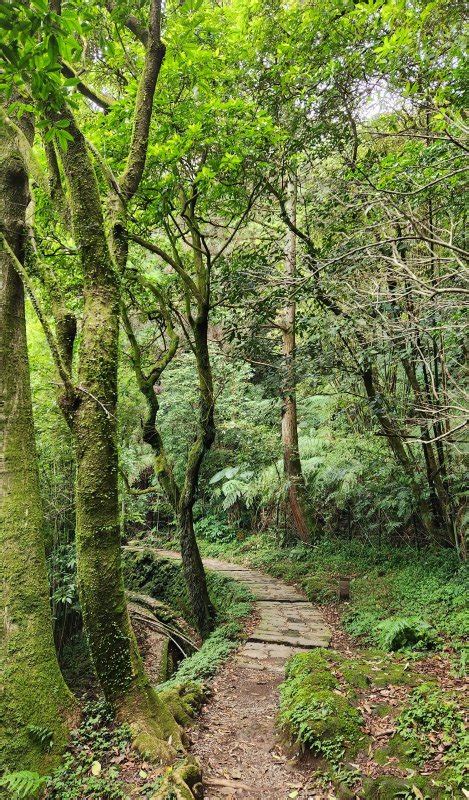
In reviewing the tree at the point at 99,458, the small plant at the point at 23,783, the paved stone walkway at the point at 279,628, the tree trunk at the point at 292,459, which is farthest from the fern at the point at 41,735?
the tree trunk at the point at 292,459

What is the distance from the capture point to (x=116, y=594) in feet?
10.5

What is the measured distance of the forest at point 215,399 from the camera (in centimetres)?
318

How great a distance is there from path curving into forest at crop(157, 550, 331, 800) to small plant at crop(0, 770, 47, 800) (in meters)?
1.12

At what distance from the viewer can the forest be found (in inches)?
125

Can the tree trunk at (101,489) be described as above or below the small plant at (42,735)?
above

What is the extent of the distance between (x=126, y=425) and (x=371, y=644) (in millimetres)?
6144

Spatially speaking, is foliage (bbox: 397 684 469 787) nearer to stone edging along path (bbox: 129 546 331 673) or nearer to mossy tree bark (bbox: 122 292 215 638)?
stone edging along path (bbox: 129 546 331 673)

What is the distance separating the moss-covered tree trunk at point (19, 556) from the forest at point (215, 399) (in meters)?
0.02

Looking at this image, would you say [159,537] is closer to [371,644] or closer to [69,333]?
[371,644]

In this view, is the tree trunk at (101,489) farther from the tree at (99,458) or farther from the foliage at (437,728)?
the foliage at (437,728)

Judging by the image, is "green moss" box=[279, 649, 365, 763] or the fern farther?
"green moss" box=[279, 649, 365, 763]

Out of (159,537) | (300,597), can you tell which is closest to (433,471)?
(300,597)

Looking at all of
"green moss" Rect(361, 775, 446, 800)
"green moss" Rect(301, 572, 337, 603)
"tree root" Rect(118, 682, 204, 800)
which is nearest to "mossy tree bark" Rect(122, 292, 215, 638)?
"green moss" Rect(301, 572, 337, 603)

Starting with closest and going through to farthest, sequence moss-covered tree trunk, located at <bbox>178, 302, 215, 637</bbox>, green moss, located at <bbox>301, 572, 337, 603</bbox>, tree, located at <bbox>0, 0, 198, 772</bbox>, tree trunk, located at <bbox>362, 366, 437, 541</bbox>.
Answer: tree, located at <bbox>0, 0, 198, 772</bbox> → moss-covered tree trunk, located at <bbox>178, 302, 215, 637</bbox> → tree trunk, located at <bbox>362, 366, 437, 541</bbox> → green moss, located at <bbox>301, 572, 337, 603</bbox>
